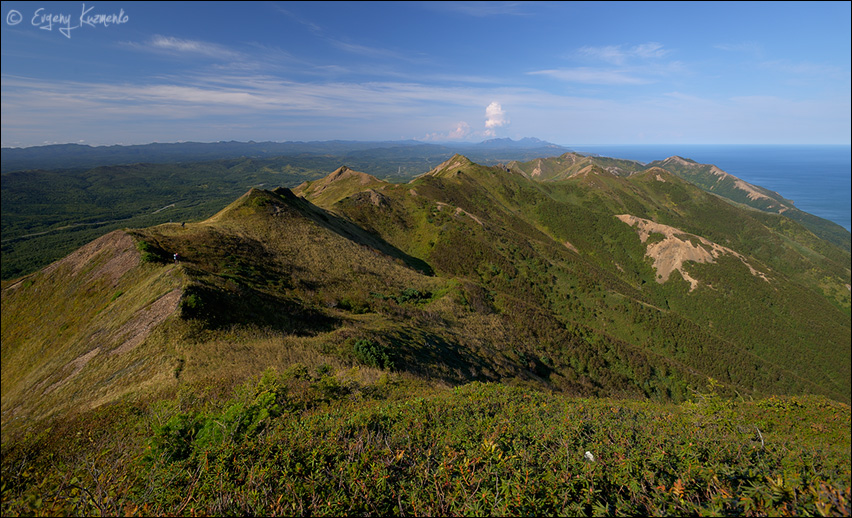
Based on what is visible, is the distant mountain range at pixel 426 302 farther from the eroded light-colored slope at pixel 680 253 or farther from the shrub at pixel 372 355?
the eroded light-colored slope at pixel 680 253

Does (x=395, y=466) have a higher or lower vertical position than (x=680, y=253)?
higher

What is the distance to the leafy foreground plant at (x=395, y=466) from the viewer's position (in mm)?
4113

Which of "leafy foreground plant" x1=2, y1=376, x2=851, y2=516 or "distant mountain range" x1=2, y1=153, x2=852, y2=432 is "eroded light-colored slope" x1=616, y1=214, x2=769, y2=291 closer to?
"distant mountain range" x1=2, y1=153, x2=852, y2=432

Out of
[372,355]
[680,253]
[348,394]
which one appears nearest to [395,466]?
[348,394]

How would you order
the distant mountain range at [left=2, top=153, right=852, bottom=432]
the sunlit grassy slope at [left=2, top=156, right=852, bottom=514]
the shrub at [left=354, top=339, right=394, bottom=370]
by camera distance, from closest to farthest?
the sunlit grassy slope at [left=2, top=156, right=852, bottom=514] → the shrub at [left=354, top=339, right=394, bottom=370] → the distant mountain range at [left=2, top=153, right=852, bottom=432]

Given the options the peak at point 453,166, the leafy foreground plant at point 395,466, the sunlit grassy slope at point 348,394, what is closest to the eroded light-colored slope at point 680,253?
the sunlit grassy slope at point 348,394

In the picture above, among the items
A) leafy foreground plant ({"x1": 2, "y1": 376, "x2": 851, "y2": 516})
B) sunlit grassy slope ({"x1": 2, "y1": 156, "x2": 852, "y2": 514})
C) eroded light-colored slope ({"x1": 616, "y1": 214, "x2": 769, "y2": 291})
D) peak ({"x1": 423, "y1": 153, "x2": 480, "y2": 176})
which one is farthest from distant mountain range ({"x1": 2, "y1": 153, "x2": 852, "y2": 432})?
peak ({"x1": 423, "y1": 153, "x2": 480, "y2": 176})

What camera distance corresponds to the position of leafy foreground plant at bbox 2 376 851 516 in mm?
4113

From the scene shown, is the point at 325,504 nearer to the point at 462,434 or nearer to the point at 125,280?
the point at 462,434

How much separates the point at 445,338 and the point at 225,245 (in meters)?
23.0

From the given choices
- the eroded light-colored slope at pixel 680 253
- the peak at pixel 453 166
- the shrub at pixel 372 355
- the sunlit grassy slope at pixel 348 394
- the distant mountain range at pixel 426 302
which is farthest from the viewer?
the peak at pixel 453 166

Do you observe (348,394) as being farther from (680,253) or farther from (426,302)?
(680,253)

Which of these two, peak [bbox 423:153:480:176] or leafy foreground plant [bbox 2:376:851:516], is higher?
peak [bbox 423:153:480:176]

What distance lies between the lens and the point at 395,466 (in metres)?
5.35
